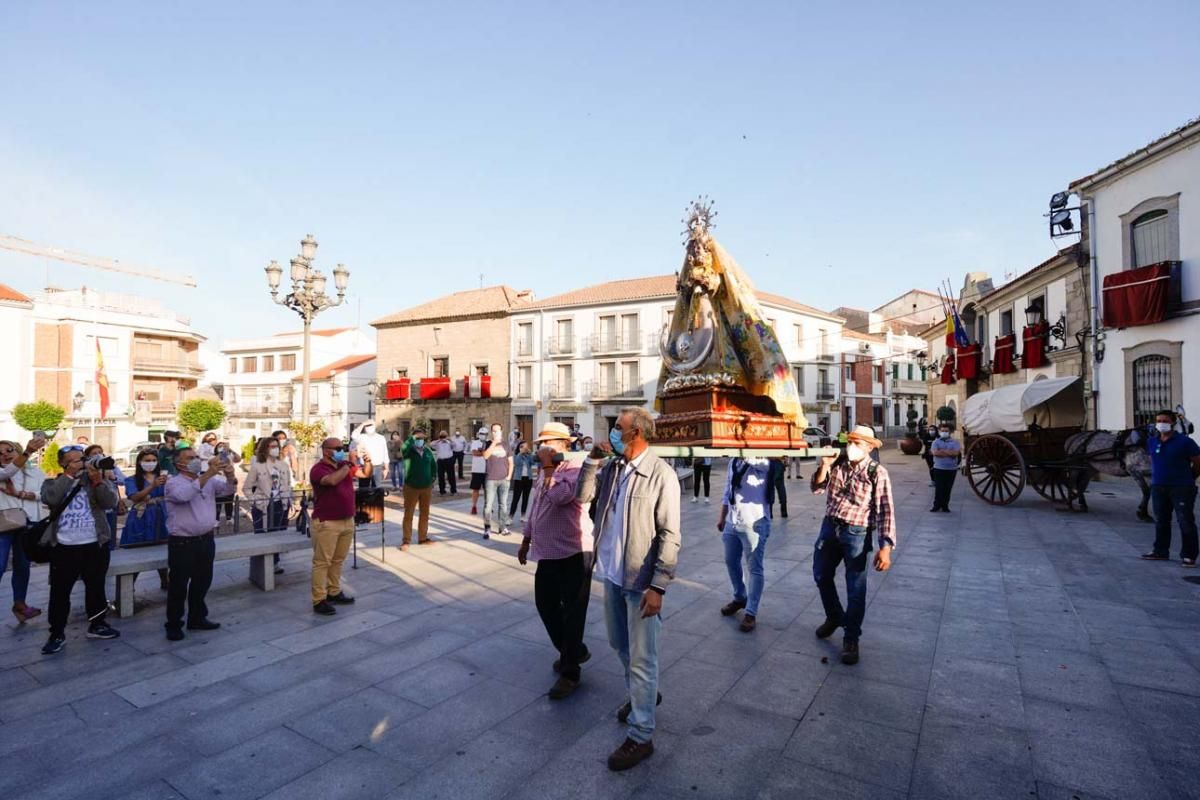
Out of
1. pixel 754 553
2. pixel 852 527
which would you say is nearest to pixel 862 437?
pixel 852 527

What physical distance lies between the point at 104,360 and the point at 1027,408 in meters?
48.2

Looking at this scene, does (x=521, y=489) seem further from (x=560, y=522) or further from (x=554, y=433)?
(x=560, y=522)

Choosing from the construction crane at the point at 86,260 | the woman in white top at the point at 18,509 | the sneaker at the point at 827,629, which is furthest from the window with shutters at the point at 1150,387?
the construction crane at the point at 86,260

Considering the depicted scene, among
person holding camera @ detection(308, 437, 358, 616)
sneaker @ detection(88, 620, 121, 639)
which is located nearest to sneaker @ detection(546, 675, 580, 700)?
person holding camera @ detection(308, 437, 358, 616)

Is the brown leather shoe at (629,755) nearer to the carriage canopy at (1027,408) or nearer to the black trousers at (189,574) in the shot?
the black trousers at (189,574)

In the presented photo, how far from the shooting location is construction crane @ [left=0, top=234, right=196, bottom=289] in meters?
60.0

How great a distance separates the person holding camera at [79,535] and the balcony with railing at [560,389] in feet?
103

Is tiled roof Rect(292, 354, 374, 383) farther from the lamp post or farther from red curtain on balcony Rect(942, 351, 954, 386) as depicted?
red curtain on balcony Rect(942, 351, 954, 386)

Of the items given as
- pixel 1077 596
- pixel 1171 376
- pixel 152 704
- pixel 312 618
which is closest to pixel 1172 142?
pixel 1171 376

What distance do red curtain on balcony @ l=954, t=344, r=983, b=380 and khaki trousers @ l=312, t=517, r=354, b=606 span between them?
26.2 meters

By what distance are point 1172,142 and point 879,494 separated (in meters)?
17.1

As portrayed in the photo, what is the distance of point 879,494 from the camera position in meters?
4.76

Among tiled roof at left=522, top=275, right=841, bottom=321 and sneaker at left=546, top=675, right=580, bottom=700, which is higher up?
tiled roof at left=522, top=275, right=841, bottom=321

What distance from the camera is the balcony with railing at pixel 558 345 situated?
121ft
